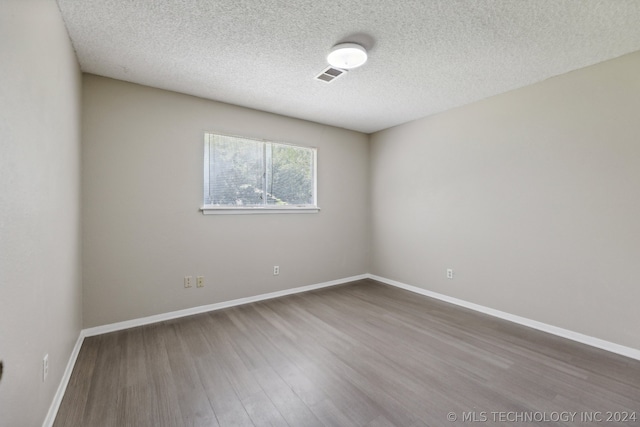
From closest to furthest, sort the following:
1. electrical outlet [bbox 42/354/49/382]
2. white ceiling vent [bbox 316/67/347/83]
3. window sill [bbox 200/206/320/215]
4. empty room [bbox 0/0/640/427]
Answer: electrical outlet [bbox 42/354/49/382] → empty room [bbox 0/0/640/427] → white ceiling vent [bbox 316/67/347/83] → window sill [bbox 200/206/320/215]

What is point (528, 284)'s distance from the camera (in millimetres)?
2877

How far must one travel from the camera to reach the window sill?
3.25 m

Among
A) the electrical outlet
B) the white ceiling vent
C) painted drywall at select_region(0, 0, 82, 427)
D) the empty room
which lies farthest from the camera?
the white ceiling vent

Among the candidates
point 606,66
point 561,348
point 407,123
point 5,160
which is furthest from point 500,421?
point 407,123

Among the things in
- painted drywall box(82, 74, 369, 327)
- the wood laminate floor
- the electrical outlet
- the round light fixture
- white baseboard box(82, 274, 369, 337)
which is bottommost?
the wood laminate floor

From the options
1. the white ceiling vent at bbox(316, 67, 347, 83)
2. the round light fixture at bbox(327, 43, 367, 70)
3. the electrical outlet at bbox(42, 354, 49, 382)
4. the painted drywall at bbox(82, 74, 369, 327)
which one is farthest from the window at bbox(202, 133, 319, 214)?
the electrical outlet at bbox(42, 354, 49, 382)

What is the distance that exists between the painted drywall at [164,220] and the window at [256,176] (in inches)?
4.3

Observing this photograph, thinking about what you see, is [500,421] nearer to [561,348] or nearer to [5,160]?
[561,348]

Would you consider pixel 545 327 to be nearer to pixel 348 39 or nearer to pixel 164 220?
pixel 348 39

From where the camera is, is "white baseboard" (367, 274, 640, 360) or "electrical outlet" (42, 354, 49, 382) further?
"white baseboard" (367, 274, 640, 360)

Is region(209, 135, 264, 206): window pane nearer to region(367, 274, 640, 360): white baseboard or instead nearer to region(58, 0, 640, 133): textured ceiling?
region(58, 0, 640, 133): textured ceiling

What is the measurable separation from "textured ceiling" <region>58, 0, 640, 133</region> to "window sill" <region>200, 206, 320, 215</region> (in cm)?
131

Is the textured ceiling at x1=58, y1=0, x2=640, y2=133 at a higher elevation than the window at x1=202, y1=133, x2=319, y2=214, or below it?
higher

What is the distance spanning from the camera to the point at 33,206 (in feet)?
4.42
